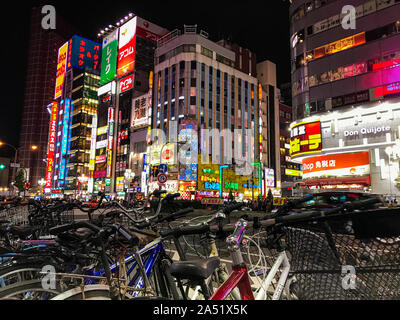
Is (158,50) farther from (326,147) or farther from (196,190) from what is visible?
(326,147)

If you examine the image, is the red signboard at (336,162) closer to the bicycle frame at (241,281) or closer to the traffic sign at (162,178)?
the traffic sign at (162,178)

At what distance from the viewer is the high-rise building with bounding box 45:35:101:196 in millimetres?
86250

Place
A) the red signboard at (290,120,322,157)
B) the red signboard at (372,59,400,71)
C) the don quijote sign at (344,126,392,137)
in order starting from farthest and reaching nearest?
the red signboard at (290,120,322,157) < the don quijote sign at (344,126,392,137) < the red signboard at (372,59,400,71)

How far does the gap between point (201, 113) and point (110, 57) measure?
126 ft

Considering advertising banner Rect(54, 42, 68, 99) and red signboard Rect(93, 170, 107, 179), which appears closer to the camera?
red signboard Rect(93, 170, 107, 179)

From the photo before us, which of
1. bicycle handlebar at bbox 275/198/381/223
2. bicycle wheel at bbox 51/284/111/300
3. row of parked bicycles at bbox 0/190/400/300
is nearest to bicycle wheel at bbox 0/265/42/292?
row of parked bicycles at bbox 0/190/400/300

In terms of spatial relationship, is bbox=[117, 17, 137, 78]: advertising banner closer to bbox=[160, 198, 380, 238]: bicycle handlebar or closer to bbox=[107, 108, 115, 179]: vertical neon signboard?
bbox=[107, 108, 115, 179]: vertical neon signboard

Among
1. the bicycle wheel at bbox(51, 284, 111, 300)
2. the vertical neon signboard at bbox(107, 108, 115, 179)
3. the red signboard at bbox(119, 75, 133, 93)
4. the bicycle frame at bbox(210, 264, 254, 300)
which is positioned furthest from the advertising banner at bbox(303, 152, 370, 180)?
the red signboard at bbox(119, 75, 133, 93)

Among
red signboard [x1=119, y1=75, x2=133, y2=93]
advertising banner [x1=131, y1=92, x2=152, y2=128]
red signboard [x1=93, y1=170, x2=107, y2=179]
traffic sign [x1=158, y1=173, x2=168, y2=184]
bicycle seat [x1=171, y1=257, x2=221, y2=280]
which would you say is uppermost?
red signboard [x1=119, y1=75, x2=133, y2=93]

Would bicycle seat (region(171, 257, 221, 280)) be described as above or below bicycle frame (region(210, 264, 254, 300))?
above

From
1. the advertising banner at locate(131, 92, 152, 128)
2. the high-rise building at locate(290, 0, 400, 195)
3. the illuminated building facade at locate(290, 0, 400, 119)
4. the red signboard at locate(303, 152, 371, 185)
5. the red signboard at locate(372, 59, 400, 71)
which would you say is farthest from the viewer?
the advertising banner at locate(131, 92, 152, 128)

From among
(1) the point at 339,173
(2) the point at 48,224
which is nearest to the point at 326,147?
(1) the point at 339,173

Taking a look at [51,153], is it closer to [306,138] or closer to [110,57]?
[110,57]

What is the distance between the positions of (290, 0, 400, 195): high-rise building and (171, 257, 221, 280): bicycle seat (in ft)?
84.4
